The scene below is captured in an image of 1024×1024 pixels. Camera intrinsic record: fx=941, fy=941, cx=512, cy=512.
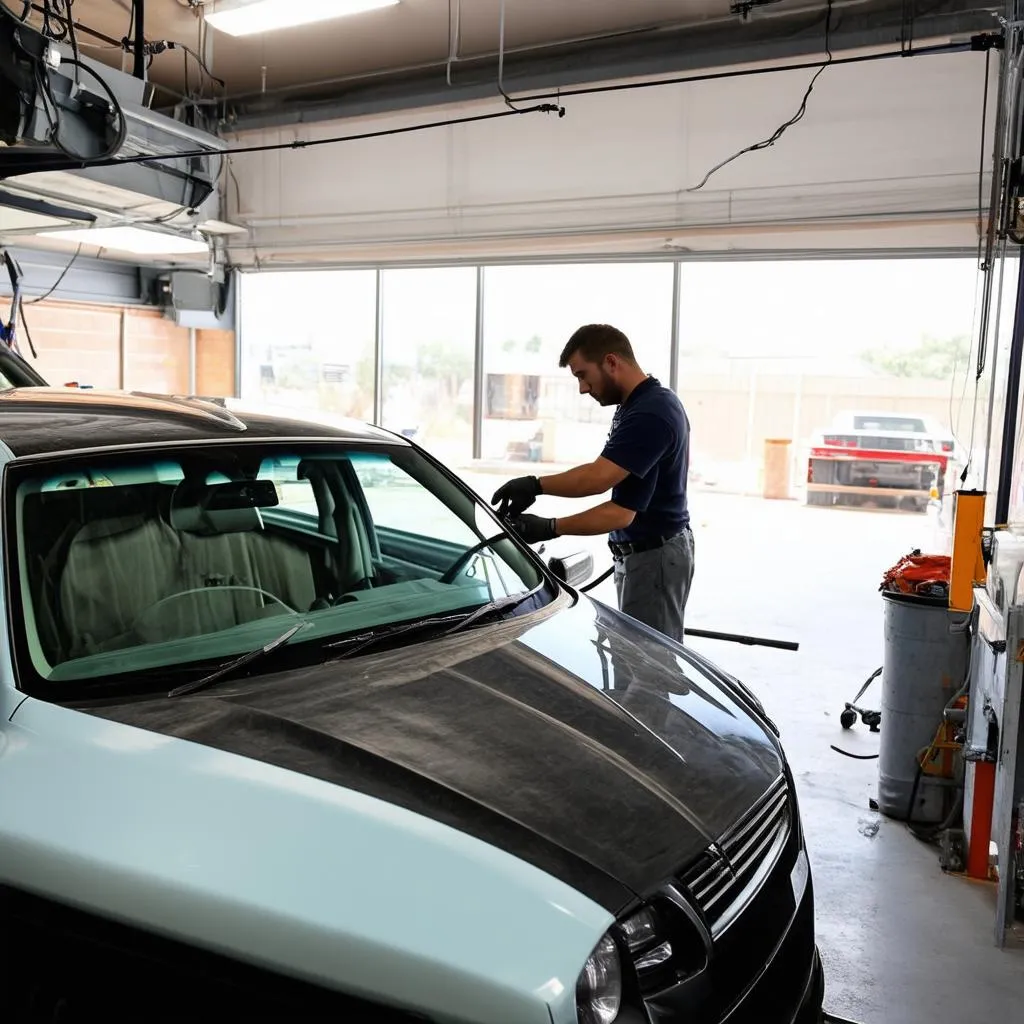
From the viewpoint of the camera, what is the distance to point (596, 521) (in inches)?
139

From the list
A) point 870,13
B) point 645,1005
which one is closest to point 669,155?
point 870,13

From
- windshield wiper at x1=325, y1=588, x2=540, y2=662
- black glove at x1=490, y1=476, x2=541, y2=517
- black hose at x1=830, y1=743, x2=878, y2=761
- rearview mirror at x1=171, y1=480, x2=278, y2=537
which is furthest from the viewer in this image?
black hose at x1=830, y1=743, x2=878, y2=761

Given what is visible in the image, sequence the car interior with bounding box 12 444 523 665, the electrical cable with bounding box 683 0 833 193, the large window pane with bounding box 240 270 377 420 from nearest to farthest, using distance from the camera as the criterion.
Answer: the car interior with bounding box 12 444 523 665 → the electrical cable with bounding box 683 0 833 193 → the large window pane with bounding box 240 270 377 420

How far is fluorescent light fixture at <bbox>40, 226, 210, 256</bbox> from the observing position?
744cm

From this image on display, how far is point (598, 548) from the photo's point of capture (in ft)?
30.3

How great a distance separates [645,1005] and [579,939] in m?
0.18

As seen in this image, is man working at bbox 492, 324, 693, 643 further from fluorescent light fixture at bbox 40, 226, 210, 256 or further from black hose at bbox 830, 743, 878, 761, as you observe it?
fluorescent light fixture at bbox 40, 226, 210, 256

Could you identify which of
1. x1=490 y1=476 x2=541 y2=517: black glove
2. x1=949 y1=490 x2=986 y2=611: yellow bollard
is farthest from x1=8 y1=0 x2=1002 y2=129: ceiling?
x1=490 y1=476 x2=541 y2=517: black glove

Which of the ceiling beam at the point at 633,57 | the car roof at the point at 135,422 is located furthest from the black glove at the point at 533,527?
the ceiling beam at the point at 633,57

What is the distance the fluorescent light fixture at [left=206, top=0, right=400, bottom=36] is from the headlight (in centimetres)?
503

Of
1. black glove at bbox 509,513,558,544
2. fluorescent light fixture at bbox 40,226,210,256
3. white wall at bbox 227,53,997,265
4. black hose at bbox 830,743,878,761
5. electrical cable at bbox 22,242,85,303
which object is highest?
white wall at bbox 227,53,997,265

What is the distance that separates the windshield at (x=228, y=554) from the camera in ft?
6.01

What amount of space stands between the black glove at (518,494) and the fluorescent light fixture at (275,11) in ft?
10.0

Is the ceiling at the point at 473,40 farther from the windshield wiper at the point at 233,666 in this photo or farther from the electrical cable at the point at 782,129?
the windshield wiper at the point at 233,666
